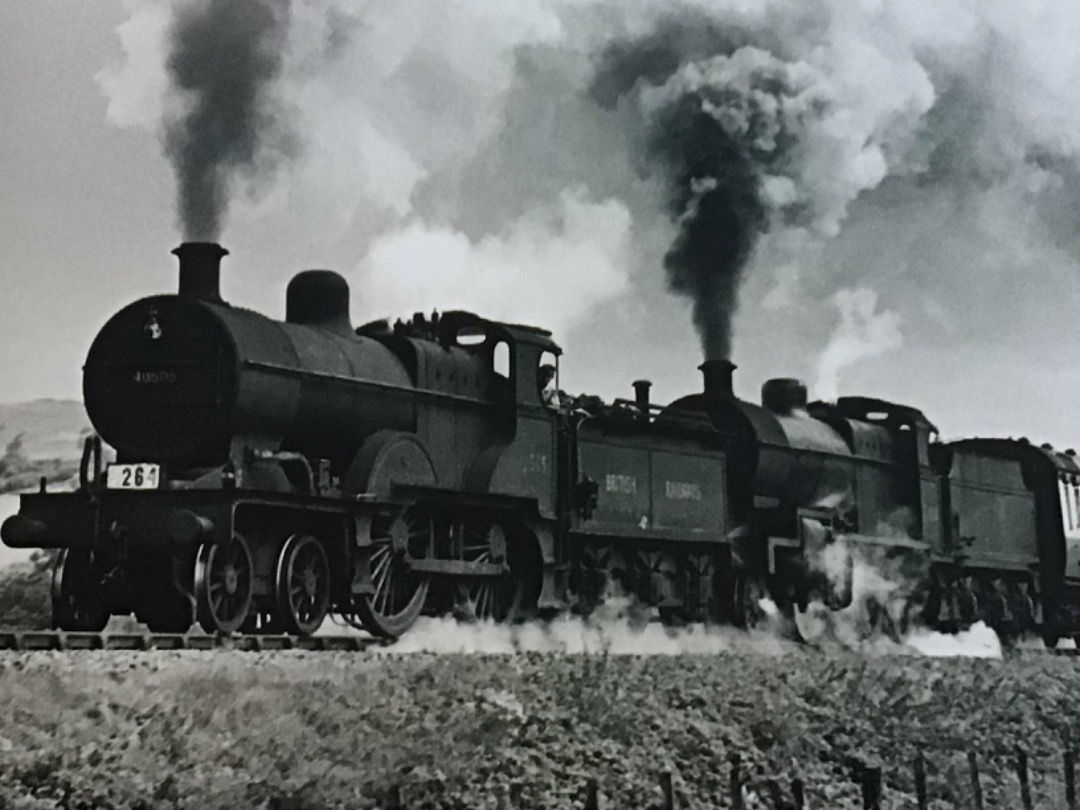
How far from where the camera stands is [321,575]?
39.1 ft

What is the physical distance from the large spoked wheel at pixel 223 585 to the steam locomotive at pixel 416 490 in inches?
0.7

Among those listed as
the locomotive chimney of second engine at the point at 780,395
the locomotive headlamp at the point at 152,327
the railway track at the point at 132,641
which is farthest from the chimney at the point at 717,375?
the railway track at the point at 132,641

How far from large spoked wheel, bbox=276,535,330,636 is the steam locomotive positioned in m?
0.02

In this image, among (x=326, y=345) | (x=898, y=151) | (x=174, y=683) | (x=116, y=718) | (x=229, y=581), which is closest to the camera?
(x=116, y=718)

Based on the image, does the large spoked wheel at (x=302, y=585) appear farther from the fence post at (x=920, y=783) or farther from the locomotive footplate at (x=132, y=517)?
the fence post at (x=920, y=783)

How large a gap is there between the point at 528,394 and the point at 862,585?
723cm

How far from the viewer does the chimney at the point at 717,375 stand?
19078 millimetres

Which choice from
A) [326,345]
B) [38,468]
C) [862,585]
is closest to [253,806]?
[326,345]

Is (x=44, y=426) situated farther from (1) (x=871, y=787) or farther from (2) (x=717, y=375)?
(2) (x=717, y=375)

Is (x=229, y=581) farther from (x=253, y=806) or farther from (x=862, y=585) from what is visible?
(x=862, y=585)

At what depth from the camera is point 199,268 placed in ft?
39.8

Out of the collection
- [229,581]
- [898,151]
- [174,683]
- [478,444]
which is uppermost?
[898,151]

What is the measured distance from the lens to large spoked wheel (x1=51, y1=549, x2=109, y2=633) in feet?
37.6

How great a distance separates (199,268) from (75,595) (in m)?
2.93
